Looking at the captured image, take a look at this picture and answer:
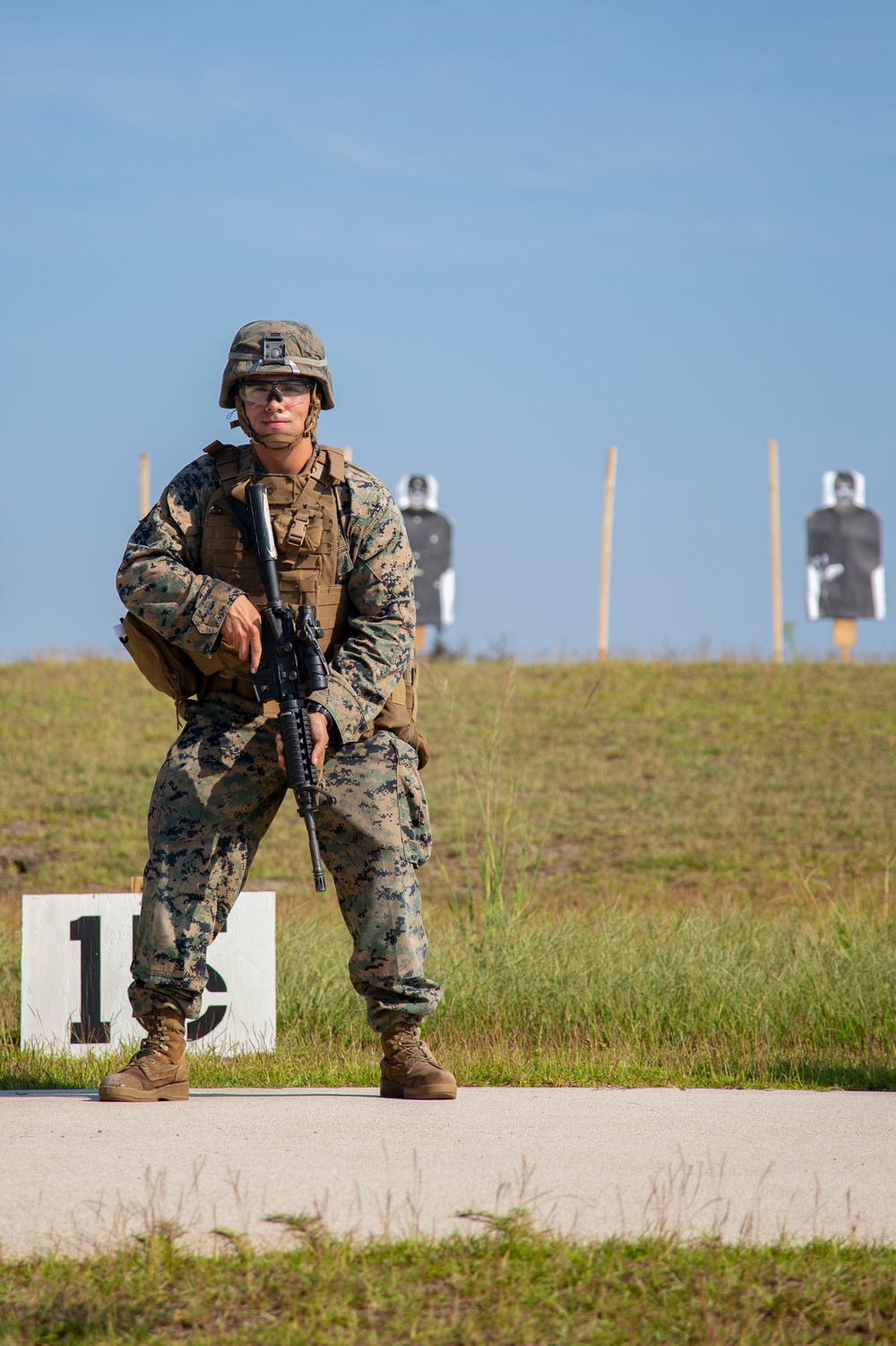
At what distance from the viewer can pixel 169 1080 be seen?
4.34m

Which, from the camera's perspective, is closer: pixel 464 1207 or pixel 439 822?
pixel 464 1207

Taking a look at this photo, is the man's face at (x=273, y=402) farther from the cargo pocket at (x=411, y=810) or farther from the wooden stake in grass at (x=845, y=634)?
the wooden stake in grass at (x=845, y=634)

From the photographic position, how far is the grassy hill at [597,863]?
6023 mm

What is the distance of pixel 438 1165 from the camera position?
137 inches

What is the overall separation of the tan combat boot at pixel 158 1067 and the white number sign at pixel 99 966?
130cm

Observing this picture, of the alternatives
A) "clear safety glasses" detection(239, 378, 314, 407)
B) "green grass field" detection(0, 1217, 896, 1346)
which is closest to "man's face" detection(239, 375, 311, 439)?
"clear safety glasses" detection(239, 378, 314, 407)

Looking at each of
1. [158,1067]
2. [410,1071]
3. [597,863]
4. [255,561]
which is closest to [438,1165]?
[410,1071]

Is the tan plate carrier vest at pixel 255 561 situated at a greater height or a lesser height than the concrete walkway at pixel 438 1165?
greater

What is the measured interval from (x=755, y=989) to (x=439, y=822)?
9.82 meters

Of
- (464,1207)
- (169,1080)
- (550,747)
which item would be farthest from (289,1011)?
(550,747)

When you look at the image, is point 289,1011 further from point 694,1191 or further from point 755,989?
point 694,1191

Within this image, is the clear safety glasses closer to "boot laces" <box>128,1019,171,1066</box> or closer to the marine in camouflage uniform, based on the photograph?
the marine in camouflage uniform

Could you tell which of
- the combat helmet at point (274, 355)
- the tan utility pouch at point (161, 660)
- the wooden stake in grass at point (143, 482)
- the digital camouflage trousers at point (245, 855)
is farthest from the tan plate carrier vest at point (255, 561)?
the wooden stake in grass at point (143, 482)

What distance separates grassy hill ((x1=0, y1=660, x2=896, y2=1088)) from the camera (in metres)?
6.02
